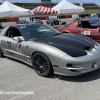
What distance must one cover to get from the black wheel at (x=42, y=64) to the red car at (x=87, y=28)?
3.52 m

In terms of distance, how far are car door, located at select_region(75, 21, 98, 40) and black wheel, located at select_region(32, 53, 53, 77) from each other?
3.54m

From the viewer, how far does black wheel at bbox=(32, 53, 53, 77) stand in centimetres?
331

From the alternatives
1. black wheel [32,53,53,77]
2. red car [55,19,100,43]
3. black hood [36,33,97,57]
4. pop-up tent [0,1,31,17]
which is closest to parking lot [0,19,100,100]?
black wheel [32,53,53,77]

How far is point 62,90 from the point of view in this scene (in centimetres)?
287

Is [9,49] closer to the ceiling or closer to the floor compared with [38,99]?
closer to the ceiling

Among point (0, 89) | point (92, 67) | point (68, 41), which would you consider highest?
point (68, 41)

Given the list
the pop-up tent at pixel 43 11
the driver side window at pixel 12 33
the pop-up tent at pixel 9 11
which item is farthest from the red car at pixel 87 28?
the pop-up tent at pixel 43 11

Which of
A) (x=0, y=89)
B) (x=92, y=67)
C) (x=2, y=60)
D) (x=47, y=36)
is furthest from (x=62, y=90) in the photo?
(x=2, y=60)

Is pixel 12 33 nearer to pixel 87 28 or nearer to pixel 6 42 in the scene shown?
pixel 6 42

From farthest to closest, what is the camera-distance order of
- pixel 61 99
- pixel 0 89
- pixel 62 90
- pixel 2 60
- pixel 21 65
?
pixel 2 60, pixel 21 65, pixel 0 89, pixel 62 90, pixel 61 99

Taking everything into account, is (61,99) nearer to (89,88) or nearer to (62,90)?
(62,90)

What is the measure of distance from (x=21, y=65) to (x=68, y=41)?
1703 mm

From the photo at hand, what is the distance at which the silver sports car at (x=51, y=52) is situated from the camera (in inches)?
122

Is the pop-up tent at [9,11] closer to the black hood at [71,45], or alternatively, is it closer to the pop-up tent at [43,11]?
the pop-up tent at [43,11]
